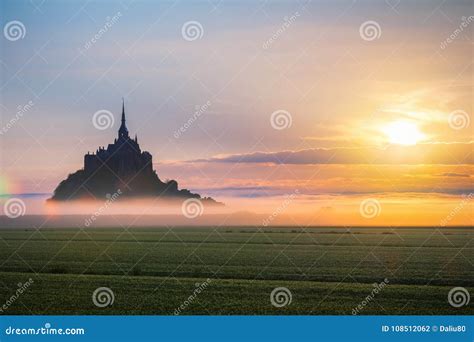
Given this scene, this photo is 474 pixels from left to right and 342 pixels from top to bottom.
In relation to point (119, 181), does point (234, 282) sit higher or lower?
lower

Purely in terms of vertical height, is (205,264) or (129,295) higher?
(205,264)

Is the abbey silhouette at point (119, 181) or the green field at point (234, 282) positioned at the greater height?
the abbey silhouette at point (119, 181)

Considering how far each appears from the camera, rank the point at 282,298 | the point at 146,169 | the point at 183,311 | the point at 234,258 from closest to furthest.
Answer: the point at 183,311 < the point at 282,298 < the point at 234,258 < the point at 146,169

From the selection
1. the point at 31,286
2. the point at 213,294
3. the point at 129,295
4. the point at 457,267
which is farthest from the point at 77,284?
the point at 457,267

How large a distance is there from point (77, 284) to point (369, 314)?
45.1 ft

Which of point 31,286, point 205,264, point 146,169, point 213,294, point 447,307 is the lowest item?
point 31,286

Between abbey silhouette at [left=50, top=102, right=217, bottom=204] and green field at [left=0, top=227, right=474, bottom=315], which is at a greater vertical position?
abbey silhouette at [left=50, top=102, right=217, bottom=204]

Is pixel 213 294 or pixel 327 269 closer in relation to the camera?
pixel 213 294

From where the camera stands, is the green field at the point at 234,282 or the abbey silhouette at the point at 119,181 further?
the abbey silhouette at the point at 119,181

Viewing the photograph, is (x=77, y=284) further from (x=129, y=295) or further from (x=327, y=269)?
(x=327, y=269)

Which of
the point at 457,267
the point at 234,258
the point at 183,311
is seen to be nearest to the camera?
the point at 183,311

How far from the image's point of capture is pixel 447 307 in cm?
2142

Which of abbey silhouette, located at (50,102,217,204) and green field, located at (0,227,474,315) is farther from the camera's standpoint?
abbey silhouette, located at (50,102,217,204)

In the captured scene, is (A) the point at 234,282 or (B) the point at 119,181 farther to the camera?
(B) the point at 119,181
